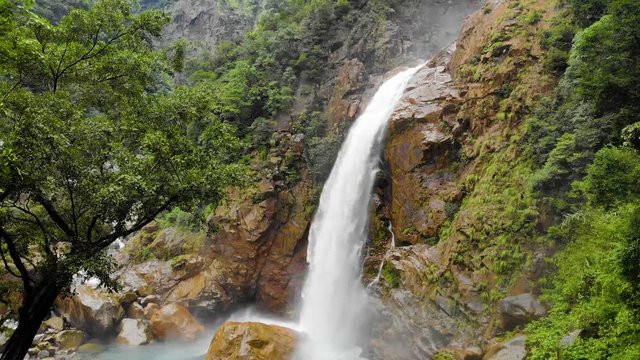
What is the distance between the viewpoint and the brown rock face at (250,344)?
1514 centimetres

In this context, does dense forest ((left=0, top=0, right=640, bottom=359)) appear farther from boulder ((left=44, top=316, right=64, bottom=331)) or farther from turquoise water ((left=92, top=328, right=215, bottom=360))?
boulder ((left=44, top=316, right=64, bottom=331))

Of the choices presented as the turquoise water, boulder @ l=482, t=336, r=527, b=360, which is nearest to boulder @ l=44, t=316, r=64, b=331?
the turquoise water

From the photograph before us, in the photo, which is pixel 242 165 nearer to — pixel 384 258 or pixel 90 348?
pixel 384 258

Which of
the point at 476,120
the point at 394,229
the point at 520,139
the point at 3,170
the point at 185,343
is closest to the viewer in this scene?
the point at 3,170

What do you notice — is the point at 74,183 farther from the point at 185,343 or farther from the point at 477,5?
the point at 477,5

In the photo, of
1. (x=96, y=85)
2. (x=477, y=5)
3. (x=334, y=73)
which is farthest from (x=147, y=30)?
(x=477, y=5)

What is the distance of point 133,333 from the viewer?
73.8ft

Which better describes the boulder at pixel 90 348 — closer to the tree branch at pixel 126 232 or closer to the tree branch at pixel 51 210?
the tree branch at pixel 126 232

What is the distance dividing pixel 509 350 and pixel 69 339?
2002 cm

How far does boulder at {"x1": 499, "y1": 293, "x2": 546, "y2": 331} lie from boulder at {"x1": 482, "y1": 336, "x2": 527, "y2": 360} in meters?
0.73

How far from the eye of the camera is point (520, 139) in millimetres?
15398

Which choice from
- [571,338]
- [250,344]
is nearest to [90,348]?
[250,344]

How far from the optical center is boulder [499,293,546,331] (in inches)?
459

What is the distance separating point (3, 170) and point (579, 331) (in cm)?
1128
